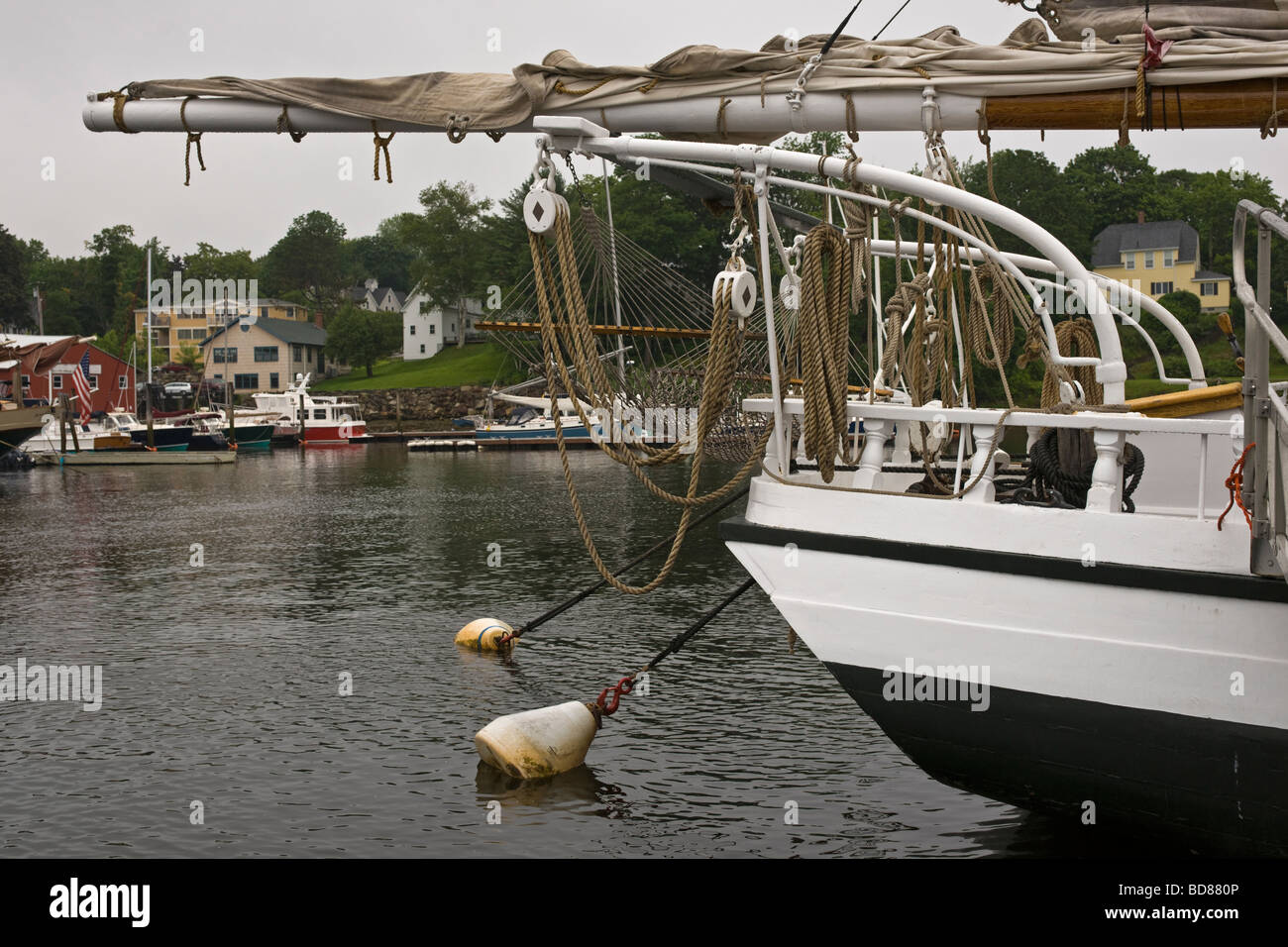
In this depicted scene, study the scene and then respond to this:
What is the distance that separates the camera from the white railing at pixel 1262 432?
6496 millimetres

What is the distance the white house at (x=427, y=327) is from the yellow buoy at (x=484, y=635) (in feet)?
315

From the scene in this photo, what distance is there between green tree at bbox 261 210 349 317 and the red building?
4517 cm

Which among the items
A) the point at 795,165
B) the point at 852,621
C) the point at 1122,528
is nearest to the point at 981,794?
the point at 852,621

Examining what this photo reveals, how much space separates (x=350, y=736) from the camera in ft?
36.4

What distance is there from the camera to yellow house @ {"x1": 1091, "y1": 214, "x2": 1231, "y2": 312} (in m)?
91.1

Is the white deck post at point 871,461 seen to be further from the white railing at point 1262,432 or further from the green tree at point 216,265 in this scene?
the green tree at point 216,265

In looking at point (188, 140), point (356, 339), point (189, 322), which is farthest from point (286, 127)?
point (189, 322)

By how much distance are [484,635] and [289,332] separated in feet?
316

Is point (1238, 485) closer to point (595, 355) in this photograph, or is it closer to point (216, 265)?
point (595, 355)

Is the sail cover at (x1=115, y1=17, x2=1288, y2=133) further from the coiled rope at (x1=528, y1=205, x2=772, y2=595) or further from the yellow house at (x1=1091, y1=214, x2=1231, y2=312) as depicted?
the yellow house at (x1=1091, y1=214, x2=1231, y2=312)

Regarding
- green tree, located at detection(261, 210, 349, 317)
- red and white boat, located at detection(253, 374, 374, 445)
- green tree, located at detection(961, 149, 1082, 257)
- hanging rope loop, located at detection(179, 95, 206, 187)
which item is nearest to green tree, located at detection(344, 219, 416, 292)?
green tree, located at detection(261, 210, 349, 317)

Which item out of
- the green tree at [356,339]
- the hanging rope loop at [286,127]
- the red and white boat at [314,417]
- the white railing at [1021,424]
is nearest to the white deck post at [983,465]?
the white railing at [1021,424]

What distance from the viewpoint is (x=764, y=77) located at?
9.23m
